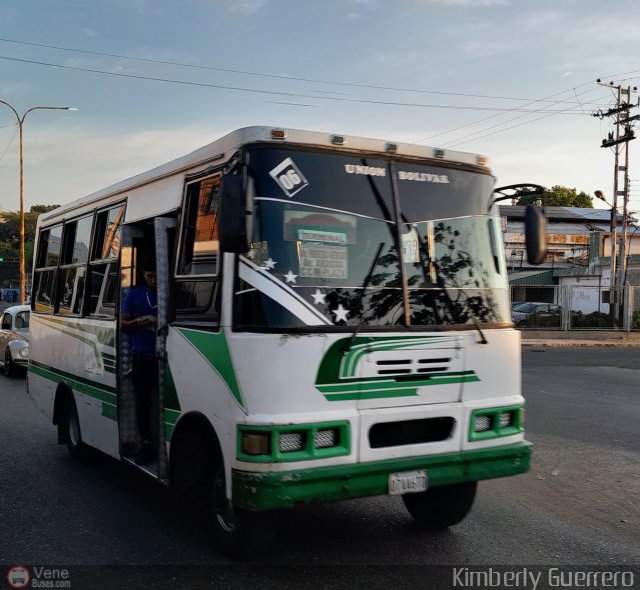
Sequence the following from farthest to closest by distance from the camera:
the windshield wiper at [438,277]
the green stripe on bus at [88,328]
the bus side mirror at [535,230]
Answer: the green stripe on bus at [88,328] < the bus side mirror at [535,230] < the windshield wiper at [438,277]

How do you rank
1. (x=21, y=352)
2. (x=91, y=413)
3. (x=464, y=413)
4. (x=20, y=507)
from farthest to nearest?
(x=21, y=352) → (x=91, y=413) → (x=20, y=507) → (x=464, y=413)

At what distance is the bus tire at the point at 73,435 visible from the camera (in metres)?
7.39

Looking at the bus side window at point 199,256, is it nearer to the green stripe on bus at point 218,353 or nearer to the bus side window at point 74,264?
the green stripe on bus at point 218,353

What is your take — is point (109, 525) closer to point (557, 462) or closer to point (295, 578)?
point (295, 578)

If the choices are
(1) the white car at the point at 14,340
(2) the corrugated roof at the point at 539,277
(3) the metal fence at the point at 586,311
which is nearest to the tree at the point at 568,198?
(2) the corrugated roof at the point at 539,277

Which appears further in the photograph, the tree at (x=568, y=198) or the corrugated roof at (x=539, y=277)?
the tree at (x=568, y=198)

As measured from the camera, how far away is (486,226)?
203 inches

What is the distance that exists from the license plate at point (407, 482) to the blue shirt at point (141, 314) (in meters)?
2.50

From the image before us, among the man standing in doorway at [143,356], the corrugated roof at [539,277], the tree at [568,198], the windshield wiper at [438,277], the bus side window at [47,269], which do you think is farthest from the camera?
the tree at [568,198]

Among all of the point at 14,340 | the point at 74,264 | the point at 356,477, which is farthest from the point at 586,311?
the point at 356,477

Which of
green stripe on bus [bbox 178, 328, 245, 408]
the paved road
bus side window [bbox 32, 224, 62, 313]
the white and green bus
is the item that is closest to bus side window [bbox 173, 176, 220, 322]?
the white and green bus

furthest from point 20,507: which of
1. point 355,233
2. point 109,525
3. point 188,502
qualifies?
point 355,233

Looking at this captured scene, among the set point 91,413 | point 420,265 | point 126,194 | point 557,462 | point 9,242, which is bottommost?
point 557,462

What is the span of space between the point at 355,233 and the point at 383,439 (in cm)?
134
